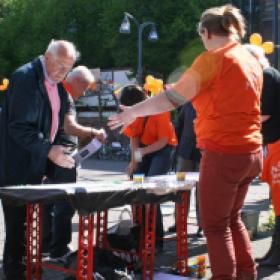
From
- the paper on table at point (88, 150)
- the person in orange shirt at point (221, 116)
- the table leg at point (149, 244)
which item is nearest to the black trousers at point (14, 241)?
the paper on table at point (88, 150)

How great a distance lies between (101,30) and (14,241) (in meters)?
35.6

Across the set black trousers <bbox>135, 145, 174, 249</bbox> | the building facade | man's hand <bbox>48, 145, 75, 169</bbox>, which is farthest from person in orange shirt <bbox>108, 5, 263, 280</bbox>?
the building facade

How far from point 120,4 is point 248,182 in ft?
110

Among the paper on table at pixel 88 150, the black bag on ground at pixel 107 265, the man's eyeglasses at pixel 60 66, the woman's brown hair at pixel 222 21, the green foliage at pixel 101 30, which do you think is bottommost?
the black bag on ground at pixel 107 265

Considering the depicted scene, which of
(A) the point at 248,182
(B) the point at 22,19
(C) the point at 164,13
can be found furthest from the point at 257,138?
(B) the point at 22,19

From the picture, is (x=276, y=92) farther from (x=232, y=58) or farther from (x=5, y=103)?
(x=5, y=103)

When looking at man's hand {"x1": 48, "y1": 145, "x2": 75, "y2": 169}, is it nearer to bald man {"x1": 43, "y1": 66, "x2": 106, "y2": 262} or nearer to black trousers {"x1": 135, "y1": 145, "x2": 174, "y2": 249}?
bald man {"x1": 43, "y1": 66, "x2": 106, "y2": 262}

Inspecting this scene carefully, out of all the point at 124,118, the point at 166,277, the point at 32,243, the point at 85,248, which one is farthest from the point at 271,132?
the point at 32,243

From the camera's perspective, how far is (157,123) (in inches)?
233

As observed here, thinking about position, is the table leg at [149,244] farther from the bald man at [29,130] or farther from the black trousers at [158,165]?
the black trousers at [158,165]

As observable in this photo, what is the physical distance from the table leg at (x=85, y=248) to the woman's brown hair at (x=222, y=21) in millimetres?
1394

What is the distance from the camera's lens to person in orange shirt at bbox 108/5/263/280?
366cm

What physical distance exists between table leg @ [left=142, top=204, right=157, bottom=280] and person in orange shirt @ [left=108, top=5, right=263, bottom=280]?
71 centimetres

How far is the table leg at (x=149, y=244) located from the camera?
4.41 m
